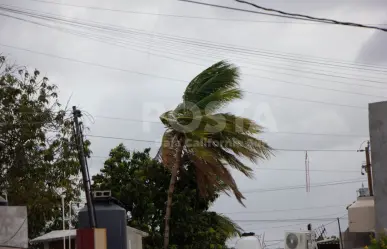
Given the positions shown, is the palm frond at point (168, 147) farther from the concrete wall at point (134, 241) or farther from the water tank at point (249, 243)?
the water tank at point (249, 243)

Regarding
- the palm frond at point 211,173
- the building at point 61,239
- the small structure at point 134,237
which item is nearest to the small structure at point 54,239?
the building at point 61,239

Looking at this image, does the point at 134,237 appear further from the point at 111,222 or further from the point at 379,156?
the point at 379,156

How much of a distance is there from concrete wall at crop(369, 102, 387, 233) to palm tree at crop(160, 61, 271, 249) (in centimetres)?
580

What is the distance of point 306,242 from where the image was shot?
18.0m

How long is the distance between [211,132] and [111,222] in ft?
14.7

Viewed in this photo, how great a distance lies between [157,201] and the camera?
2323 centimetres

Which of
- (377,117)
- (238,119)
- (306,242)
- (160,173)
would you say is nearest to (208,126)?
(238,119)

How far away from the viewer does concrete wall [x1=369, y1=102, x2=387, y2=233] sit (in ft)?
51.3

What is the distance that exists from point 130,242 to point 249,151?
192 inches

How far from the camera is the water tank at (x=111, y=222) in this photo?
1841cm

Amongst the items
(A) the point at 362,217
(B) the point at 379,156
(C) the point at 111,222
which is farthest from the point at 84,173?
(B) the point at 379,156

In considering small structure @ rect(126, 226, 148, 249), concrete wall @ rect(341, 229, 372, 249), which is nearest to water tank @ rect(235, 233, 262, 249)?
small structure @ rect(126, 226, 148, 249)

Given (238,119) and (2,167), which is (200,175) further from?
(2,167)

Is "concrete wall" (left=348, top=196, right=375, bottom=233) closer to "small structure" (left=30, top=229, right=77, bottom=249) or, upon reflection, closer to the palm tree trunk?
the palm tree trunk
